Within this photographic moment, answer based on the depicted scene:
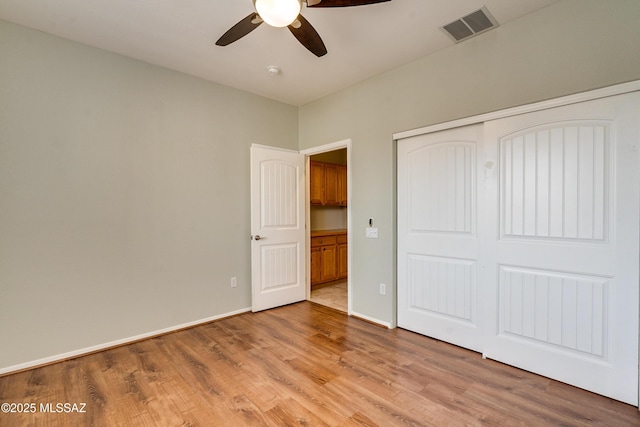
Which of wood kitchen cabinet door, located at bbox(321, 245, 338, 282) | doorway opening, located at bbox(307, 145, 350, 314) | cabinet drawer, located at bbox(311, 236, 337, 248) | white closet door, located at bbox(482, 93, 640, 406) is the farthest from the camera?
wood kitchen cabinet door, located at bbox(321, 245, 338, 282)

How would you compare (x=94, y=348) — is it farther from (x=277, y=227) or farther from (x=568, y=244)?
(x=568, y=244)

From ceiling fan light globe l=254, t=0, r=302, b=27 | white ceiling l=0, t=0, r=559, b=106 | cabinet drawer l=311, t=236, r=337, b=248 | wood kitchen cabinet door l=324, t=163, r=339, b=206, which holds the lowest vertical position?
cabinet drawer l=311, t=236, r=337, b=248

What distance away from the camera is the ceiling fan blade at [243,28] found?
1896 mm

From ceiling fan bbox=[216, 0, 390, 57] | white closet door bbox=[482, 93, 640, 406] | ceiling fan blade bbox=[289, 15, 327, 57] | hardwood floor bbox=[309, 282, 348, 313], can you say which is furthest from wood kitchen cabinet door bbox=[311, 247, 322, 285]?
ceiling fan bbox=[216, 0, 390, 57]

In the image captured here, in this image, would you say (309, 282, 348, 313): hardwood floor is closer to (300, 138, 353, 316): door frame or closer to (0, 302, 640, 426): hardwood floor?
(300, 138, 353, 316): door frame

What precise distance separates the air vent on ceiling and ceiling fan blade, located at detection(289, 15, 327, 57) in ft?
3.80

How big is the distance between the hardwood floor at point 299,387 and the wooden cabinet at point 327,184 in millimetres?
2978

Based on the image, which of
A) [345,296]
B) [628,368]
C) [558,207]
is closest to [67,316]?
[345,296]

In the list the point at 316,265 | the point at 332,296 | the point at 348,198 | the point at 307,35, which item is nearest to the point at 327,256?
the point at 316,265

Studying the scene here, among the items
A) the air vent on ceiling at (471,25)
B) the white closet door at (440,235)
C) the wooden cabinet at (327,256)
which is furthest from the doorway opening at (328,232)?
the air vent on ceiling at (471,25)

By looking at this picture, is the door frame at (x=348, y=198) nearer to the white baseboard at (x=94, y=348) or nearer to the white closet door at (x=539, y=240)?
the white closet door at (x=539, y=240)

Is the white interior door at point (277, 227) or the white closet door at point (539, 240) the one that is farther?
the white interior door at point (277, 227)

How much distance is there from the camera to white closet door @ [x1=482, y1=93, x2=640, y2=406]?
197 cm

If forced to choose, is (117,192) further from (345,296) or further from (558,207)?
(558,207)
